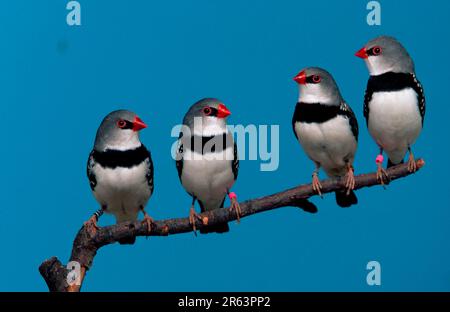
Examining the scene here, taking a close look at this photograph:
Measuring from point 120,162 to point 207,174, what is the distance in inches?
14.4

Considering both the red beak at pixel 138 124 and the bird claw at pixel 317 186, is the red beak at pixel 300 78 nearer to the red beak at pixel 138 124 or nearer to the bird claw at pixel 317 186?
the bird claw at pixel 317 186

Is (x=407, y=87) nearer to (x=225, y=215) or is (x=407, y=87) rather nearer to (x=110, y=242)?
(x=225, y=215)

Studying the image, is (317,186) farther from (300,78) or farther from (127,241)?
(127,241)

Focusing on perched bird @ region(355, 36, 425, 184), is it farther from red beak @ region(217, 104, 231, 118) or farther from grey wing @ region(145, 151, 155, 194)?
grey wing @ region(145, 151, 155, 194)

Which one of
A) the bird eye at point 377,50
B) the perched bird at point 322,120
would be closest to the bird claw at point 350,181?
the perched bird at point 322,120

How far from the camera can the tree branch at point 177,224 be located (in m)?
3.61

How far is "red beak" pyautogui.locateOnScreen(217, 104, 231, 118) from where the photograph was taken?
3611 millimetres

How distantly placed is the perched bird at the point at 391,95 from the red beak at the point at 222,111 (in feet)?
2.01

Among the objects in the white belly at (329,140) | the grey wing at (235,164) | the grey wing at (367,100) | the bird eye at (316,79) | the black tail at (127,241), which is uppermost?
the bird eye at (316,79)

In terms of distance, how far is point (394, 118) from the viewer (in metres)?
3.68
